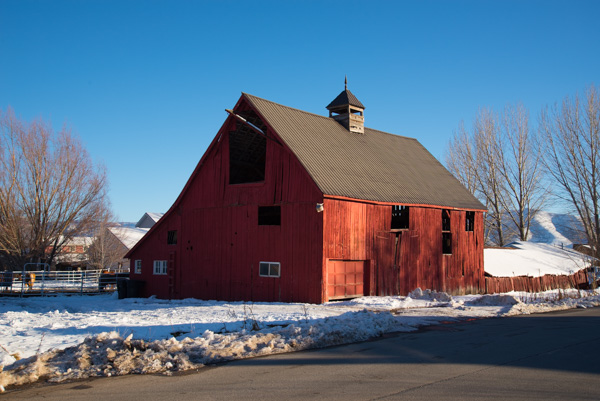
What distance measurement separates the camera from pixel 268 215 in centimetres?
2530

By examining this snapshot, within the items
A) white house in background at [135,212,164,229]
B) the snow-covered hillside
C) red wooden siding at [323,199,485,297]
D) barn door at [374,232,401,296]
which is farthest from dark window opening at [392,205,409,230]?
the snow-covered hillside

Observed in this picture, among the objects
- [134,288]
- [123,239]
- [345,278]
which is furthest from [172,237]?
[123,239]

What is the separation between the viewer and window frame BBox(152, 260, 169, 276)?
27.8 metres

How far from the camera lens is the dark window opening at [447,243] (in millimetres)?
27844

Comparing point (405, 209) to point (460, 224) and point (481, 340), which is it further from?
point (481, 340)

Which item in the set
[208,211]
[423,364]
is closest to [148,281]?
[208,211]

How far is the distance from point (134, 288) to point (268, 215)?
879 centimetres

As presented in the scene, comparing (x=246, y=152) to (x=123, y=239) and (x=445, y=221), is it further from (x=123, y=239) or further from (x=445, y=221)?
(x=123, y=239)

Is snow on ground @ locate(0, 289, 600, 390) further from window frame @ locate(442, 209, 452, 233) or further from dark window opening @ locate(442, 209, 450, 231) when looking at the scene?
dark window opening @ locate(442, 209, 450, 231)

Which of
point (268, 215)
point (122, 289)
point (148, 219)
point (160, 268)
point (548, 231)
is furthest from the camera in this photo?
point (548, 231)

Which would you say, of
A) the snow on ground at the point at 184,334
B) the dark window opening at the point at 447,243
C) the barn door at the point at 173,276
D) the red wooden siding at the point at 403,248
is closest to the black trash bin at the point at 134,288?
the barn door at the point at 173,276

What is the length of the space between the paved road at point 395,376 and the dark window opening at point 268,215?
12794 millimetres

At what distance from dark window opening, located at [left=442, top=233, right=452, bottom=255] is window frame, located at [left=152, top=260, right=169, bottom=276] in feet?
47.0

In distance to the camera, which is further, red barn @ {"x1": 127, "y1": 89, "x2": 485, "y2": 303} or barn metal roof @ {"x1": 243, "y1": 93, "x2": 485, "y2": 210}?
barn metal roof @ {"x1": 243, "y1": 93, "x2": 485, "y2": 210}
